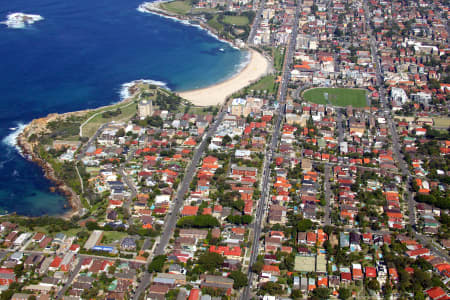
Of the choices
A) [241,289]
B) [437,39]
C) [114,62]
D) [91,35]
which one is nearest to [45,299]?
[241,289]

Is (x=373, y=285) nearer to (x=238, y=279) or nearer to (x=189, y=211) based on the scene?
(x=238, y=279)

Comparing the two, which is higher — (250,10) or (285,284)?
(250,10)

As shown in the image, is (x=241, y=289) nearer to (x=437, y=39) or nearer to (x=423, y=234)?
(x=423, y=234)

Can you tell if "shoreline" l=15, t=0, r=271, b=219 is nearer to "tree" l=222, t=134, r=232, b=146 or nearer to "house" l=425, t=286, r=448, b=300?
"tree" l=222, t=134, r=232, b=146

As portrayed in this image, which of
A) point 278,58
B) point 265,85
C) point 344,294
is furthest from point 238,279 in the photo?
point 278,58

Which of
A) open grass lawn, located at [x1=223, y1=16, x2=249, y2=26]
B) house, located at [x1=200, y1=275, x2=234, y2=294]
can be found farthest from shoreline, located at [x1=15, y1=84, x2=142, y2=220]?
open grass lawn, located at [x1=223, y1=16, x2=249, y2=26]

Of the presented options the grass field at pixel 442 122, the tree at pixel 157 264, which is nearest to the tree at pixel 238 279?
the tree at pixel 157 264
